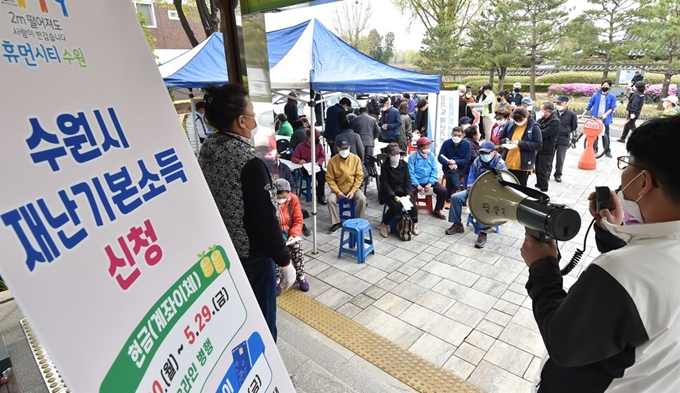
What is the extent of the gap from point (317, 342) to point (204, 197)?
92.5 inches

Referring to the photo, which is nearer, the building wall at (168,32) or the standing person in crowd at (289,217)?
the standing person in crowd at (289,217)

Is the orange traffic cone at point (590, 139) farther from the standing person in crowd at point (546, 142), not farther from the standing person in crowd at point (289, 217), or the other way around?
the standing person in crowd at point (289, 217)

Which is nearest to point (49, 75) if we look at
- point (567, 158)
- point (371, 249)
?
point (371, 249)

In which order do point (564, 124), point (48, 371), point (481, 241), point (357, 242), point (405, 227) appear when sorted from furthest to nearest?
point (564, 124) → point (405, 227) → point (481, 241) → point (357, 242) → point (48, 371)

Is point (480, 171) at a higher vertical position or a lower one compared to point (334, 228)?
higher

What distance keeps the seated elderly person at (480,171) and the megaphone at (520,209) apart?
139 inches

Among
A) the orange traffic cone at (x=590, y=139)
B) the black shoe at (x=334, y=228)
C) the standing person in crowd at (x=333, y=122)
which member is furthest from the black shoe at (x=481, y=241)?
the orange traffic cone at (x=590, y=139)

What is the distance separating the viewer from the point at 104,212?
2.96 feet

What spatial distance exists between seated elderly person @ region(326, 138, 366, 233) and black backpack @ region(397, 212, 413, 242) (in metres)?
0.69

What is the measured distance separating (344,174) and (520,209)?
169 inches

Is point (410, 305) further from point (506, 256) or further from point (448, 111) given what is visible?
point (448, 111)

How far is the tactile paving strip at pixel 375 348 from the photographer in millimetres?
2826

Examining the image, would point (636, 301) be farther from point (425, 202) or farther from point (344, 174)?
point (425, 202)

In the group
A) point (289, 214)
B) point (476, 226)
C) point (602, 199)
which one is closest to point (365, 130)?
point (476, 226)
